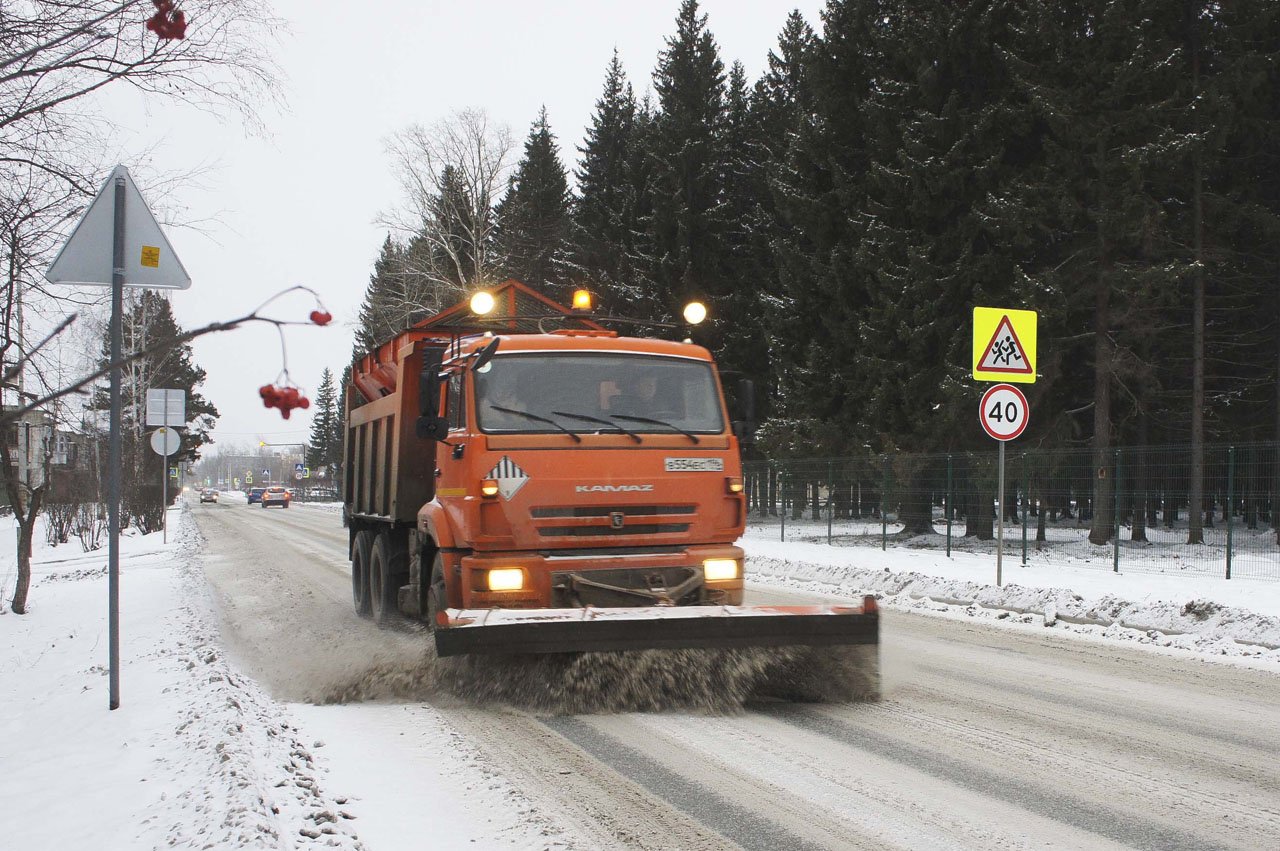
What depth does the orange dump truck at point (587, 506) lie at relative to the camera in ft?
21.3

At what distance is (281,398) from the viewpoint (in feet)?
8.30

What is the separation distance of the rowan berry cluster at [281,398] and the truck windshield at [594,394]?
16.6 feet

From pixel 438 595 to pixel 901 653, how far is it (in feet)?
13.0

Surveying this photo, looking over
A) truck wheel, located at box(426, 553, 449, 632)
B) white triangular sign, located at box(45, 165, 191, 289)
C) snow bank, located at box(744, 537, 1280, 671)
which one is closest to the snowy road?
truck wheel, located at box(426, 553, 449, 632)

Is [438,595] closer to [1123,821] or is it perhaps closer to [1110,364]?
[1123,821]

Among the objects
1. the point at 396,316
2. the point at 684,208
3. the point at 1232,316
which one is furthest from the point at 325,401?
the point at 1232,316

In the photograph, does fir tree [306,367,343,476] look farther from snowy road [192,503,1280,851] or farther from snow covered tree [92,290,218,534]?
snowy road [192,503,1280,851]

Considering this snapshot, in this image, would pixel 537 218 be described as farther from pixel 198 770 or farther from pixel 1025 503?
pixel 198 770

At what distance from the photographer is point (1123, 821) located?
4.41 meters

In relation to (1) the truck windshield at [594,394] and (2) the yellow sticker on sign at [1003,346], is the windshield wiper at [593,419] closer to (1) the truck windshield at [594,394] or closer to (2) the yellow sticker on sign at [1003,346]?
(1) the truck windshield at [594,394]

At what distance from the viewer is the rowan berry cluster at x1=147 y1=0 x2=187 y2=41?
9.29 feet

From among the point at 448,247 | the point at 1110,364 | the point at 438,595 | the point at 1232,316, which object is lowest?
the point at 438,595

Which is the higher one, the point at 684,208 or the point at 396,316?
the point at 684,208

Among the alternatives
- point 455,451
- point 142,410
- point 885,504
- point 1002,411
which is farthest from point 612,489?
point 142,410
